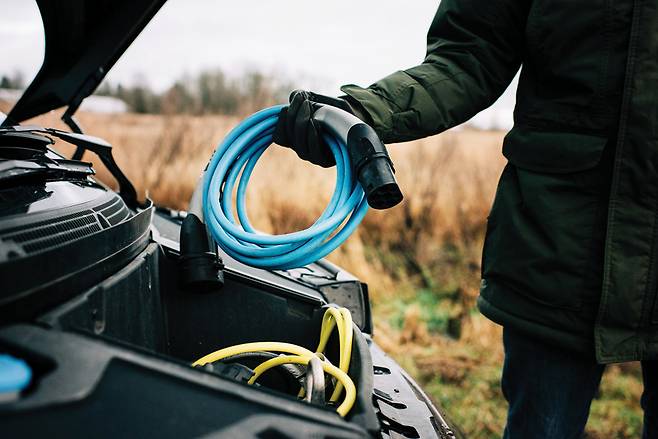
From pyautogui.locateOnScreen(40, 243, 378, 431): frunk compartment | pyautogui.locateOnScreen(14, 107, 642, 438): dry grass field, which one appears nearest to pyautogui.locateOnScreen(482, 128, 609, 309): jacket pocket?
pyautogui.locateOnScreen(40, 243, 378, 431): frunk compartment

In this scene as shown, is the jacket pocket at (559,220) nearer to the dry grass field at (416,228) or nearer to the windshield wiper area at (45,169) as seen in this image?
the windshield wiper area at (45,169)

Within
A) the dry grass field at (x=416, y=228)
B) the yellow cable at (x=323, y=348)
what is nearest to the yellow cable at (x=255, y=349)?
the yellow cable at (x=323, y=348)

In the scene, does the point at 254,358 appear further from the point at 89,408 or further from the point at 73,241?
the point at 89,408

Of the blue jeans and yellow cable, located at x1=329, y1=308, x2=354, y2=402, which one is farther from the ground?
yellow cable, located at x1=329, y1=308, x2=354, y2=402

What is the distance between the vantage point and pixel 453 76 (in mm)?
1482

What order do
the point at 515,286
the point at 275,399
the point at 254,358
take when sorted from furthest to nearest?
1. the point at 515,286
2. the point at 254,358
3. the point at 275,399

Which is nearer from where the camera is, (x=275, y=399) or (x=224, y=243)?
(x=275, y=399)

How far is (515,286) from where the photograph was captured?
1.42 m

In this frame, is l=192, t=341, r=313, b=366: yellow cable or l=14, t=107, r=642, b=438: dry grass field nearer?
l=192, t=341, r=313, b=366: yellow cable

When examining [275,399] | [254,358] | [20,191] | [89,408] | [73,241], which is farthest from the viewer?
[254,358]

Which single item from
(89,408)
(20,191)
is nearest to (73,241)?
(20,191)

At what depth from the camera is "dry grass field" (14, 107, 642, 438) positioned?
3650mm

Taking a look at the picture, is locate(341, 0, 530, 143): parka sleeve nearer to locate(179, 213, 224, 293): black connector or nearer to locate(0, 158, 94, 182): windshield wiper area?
locate(179, 213, 224, 293): black connector

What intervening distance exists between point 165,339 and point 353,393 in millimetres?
611
